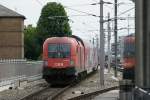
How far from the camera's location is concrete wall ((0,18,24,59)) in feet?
311

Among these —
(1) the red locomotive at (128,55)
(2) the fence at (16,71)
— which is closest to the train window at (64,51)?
(2) the fence at (16,71)

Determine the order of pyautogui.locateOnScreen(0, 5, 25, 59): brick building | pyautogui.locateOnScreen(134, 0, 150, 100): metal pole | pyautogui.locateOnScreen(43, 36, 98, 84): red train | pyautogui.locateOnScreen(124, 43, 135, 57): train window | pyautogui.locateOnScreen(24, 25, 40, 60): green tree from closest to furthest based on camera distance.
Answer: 1. pyautogui.locateOnScreen(134, 0, 150, 100): metal pole
2. pyautogui.locateOnScreen(124, 43, 135, 57): train window
3. pyautogui.locateOnScreen(43, 36, 98, 84): red train
4. pyautogui.locateOnScreen(0, 5, 25, 59): brick building
5. pyautogui.locateOnScreen(24, 25, 40, 60): green tree

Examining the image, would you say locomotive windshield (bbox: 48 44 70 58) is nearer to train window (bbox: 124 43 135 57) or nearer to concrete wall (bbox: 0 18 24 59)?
train window (bbox: 124 43 135 57)

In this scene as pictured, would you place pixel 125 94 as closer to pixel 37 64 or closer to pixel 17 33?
pixel 37 64

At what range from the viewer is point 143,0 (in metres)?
9.75

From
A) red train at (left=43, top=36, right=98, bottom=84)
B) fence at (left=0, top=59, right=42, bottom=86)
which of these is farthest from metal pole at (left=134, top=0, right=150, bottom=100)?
red train at (left=43, top=36, right=98, bottom=84)

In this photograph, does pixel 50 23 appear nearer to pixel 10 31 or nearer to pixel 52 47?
pixel 10 31

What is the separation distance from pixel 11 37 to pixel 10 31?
6.69ft

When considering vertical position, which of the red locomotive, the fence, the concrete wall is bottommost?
the fence

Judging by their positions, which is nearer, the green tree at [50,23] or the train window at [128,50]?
the train window at [128,50]

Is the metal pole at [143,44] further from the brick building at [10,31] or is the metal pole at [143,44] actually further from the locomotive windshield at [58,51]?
the brick building at [10,31]

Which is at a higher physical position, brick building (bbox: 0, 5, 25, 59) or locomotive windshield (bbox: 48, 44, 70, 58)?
brick building (bbox: 0, 5, 25, 59)

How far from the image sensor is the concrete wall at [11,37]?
94812 mm

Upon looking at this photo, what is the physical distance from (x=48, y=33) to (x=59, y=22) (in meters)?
5.76
